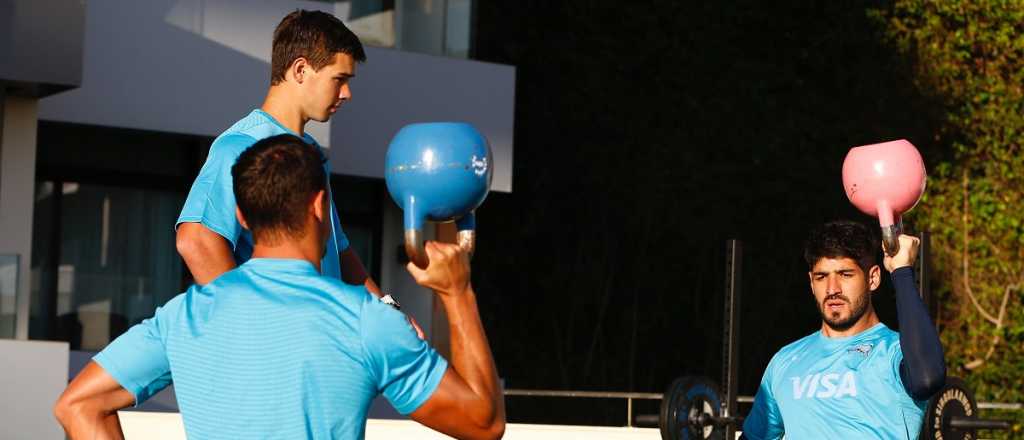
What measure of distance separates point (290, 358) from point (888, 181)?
275 centimetres

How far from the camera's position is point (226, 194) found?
155 inches

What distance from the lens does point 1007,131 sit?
19375 millimetres

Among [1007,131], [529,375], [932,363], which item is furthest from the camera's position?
[529,375]

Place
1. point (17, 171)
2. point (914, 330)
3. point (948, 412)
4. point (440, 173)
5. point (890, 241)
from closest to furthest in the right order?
1. point (440, 173)
2. point (890, 241)
3. point (914, 330)
4. point (948, 412)
5. point (17, 171)

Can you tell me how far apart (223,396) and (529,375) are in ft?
64.3

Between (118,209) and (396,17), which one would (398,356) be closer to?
(118,209)

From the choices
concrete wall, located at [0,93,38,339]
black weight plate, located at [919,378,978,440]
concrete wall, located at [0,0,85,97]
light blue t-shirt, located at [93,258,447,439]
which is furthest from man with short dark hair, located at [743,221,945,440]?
concrete wall, located at [0,93,38,339]

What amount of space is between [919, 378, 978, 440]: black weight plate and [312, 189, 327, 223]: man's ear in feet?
13.2

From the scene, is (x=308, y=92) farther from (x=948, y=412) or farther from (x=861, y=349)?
(x=948, y=412)

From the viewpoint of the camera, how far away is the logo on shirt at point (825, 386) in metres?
5.78

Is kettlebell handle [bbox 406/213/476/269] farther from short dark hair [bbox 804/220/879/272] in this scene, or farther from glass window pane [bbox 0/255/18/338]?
glass window pane [bbox 0/255/18/338]

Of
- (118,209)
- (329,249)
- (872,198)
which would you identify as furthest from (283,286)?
(118,209)

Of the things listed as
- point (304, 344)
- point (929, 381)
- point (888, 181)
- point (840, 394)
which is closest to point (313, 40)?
point (304, 344)

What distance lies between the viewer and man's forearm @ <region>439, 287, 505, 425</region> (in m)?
3.04
